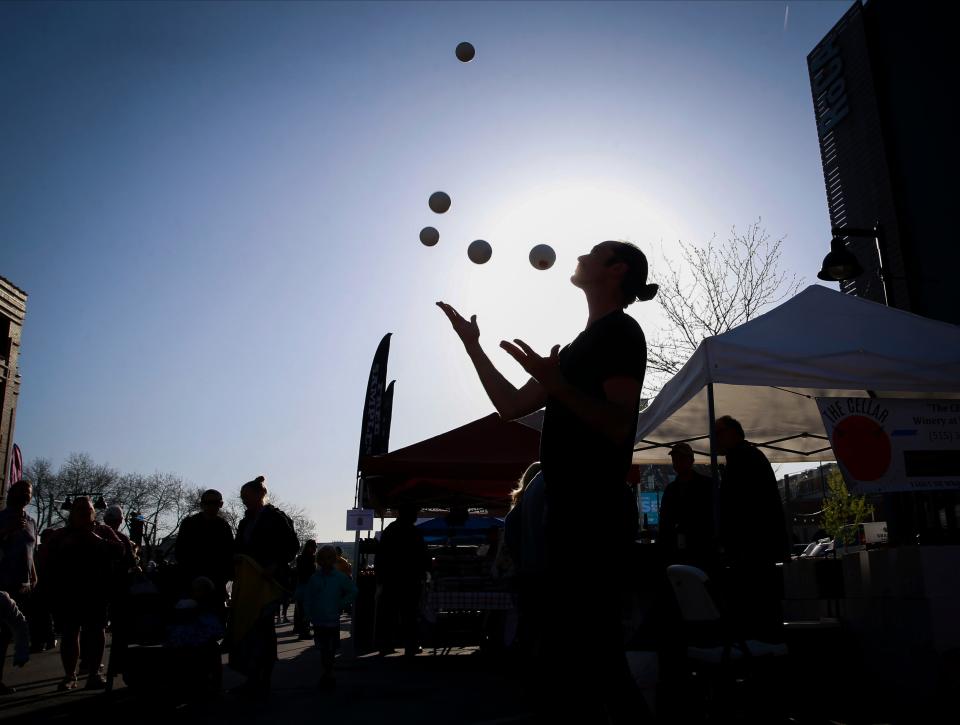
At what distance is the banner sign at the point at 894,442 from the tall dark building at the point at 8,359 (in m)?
35.4

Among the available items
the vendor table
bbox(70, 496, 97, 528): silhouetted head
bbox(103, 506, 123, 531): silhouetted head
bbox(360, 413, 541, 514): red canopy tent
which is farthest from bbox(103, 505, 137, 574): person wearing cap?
the vendor table

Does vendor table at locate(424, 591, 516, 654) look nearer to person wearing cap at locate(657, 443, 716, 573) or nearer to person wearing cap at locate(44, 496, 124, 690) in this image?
person wearing cap at locate(657, 443, 716, 573)

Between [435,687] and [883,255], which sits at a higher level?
[883,255]

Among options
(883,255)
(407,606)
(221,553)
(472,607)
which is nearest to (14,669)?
(221,553)

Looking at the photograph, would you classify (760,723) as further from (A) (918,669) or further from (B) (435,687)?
(B) (435,687)

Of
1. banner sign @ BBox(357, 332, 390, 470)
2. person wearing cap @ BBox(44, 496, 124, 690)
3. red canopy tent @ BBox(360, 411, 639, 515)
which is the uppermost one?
banner sign @ BBox(357, 332, 390, 470)

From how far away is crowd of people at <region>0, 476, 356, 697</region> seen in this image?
7.48 meters

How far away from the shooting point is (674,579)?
4.28m

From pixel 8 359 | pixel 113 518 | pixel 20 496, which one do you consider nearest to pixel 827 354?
pixel 20 496

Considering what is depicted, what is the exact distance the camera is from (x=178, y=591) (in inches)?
308

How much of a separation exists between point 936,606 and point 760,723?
156 centimetres

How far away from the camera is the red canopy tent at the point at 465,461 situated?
1177cm

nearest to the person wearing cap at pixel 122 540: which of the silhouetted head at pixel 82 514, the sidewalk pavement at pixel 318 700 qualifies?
the silhouetted head at pixel 82 514

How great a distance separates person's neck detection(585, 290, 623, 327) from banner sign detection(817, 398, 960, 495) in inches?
184
